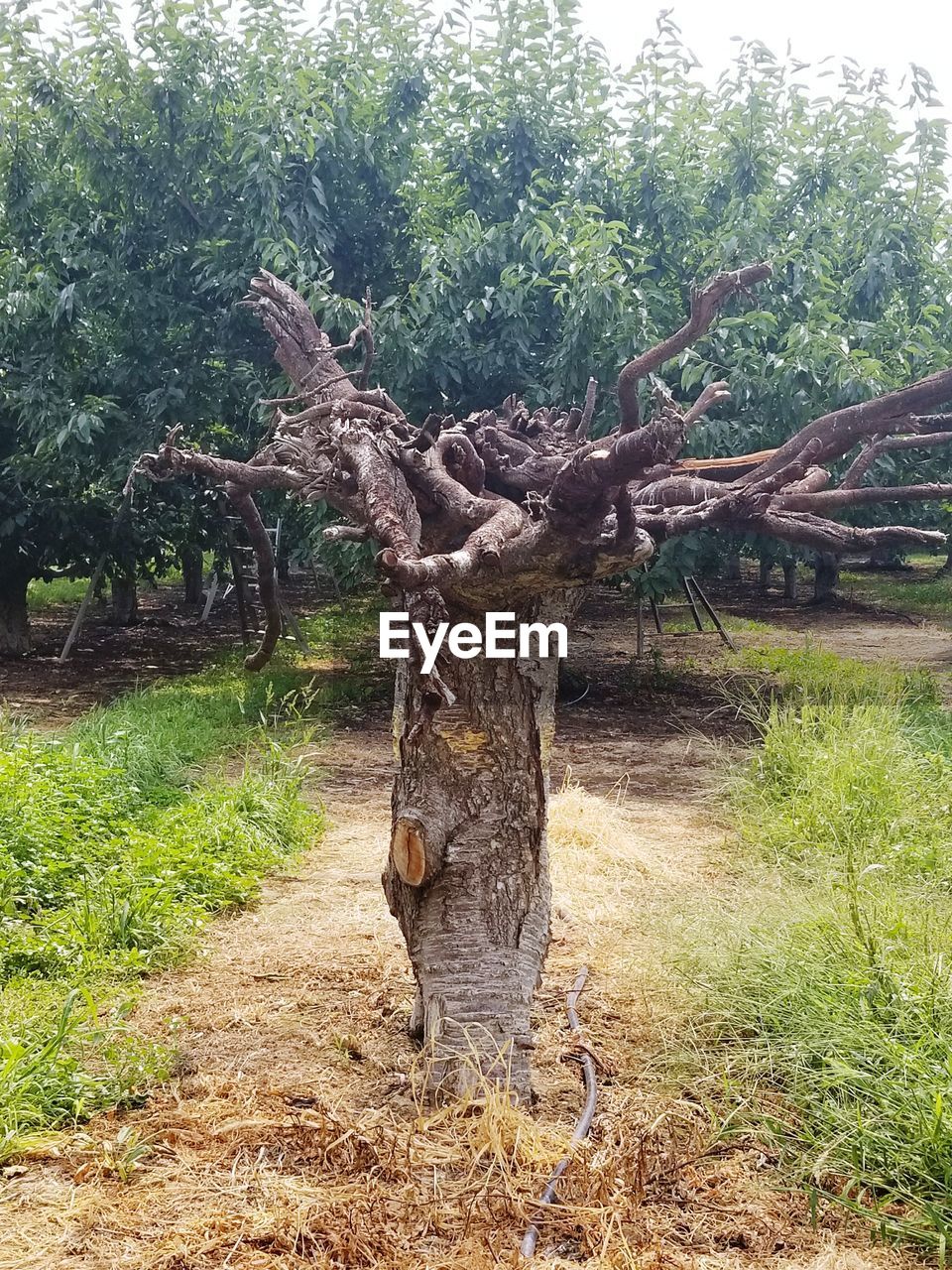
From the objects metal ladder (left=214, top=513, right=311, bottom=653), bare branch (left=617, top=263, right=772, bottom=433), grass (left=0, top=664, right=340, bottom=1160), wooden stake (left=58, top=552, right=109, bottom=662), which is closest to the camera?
bare branch (left=617, top=263, right=772, bottom=433)

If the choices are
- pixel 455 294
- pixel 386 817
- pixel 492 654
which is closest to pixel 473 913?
pixel 492 654

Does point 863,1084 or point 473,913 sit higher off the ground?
point 473,913

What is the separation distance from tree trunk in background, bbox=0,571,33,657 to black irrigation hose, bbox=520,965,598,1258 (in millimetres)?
9876

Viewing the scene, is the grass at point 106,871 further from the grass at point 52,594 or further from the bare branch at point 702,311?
the grass at point 52,594

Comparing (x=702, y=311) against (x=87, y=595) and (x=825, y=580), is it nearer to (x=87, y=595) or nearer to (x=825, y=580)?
(x=87, y=595)

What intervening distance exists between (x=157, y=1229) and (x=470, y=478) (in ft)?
7.20

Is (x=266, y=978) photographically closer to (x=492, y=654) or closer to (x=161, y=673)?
(x=492, y=654)

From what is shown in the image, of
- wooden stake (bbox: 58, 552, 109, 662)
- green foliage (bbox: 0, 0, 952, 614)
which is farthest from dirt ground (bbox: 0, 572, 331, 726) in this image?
green foliage (bbox: 0, 0, 952, 614)

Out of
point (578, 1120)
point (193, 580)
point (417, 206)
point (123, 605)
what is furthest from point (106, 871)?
point (193, 580)

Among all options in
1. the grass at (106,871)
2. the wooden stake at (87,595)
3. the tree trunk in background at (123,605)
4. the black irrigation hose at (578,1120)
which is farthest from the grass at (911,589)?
the black irrigation hose at (578,1120)

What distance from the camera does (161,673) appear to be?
37.9ft

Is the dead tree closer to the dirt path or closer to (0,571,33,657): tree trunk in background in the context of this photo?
the dirt path

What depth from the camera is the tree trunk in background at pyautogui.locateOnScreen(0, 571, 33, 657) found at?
12.2m

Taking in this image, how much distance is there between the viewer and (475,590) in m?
2.97
